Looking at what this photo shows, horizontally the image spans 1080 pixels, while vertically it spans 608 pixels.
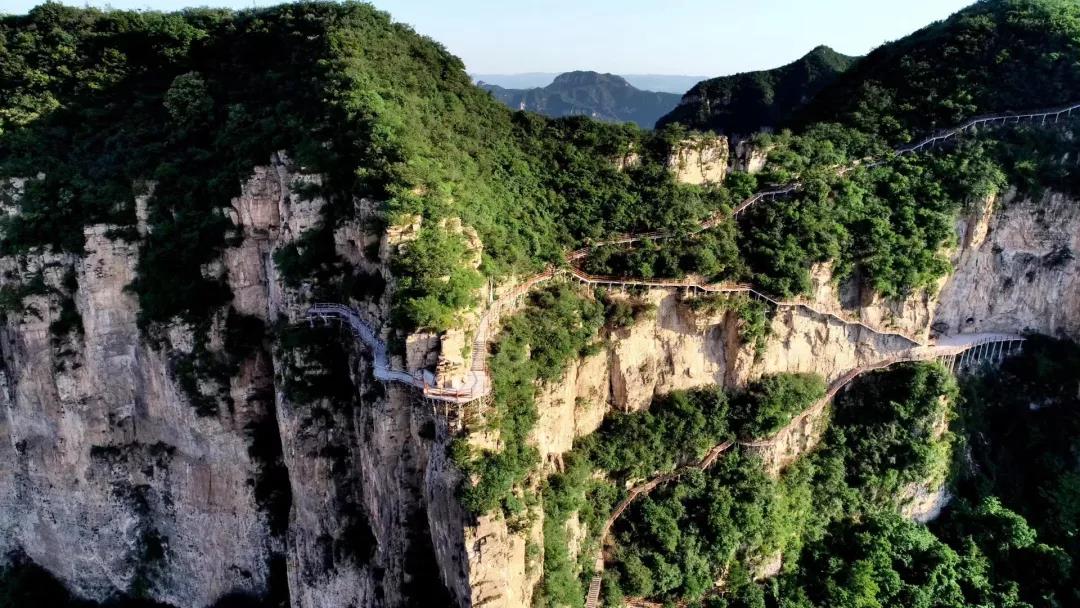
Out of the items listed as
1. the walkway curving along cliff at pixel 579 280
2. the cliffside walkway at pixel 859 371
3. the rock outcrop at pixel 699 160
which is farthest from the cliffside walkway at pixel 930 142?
the cliffside walkway at pixel 859 371

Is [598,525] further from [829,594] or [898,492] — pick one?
[898,492]

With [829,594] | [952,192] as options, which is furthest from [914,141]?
[829,594]

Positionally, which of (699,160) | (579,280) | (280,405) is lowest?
(280,405)

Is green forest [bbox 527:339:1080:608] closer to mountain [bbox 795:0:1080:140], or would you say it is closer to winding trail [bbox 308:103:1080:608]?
winding trail [bbox 308:103:1080:608]

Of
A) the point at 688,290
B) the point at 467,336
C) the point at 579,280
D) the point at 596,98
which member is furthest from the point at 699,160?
the point at 596,98

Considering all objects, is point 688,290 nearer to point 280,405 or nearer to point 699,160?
point 699,160

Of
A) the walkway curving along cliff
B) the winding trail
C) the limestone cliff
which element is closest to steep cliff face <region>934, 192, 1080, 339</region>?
the limestone cliff
